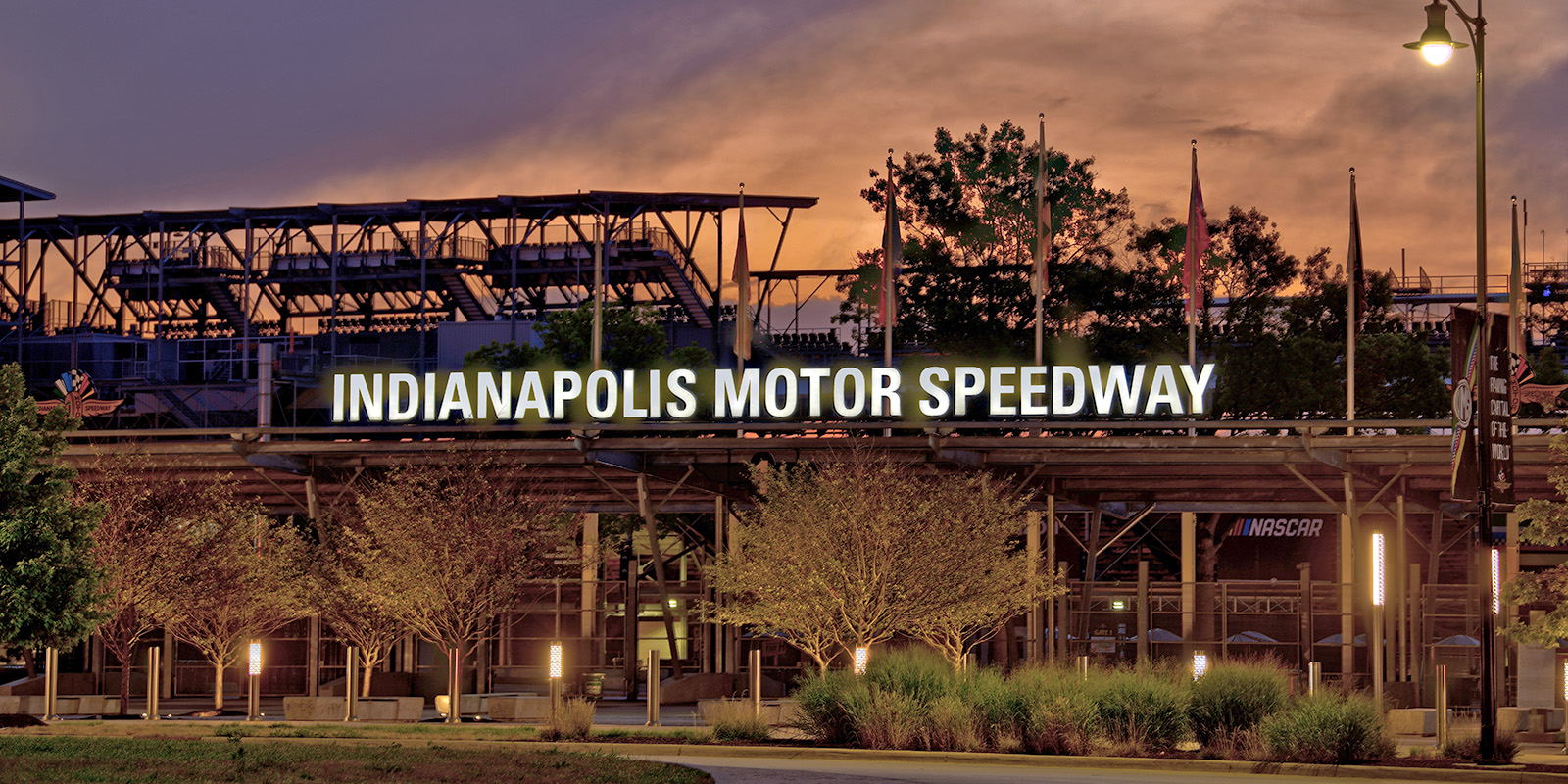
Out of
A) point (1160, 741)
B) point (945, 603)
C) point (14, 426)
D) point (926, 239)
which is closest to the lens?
point (1160, 741)

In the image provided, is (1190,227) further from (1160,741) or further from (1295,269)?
(1295,269)

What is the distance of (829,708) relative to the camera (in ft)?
83.6

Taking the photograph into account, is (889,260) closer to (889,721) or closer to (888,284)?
(888,284)

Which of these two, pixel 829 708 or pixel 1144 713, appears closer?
pixel 1144 713

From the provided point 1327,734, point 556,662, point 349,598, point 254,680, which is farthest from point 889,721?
point 349,598

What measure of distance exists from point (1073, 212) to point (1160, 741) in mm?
42192

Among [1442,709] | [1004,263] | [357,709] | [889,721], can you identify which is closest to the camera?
[889,721]

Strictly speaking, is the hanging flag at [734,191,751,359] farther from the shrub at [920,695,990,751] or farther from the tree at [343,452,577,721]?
the shrub at [920,695,990,751]

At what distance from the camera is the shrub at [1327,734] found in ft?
74.5

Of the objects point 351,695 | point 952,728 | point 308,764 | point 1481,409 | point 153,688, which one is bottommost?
point 351,695

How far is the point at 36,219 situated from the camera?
3868 inches

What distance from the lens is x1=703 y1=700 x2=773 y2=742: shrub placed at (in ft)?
88.3

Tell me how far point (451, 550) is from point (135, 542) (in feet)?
25.0

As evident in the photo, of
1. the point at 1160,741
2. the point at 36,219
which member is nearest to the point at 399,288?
the point at 36,219
